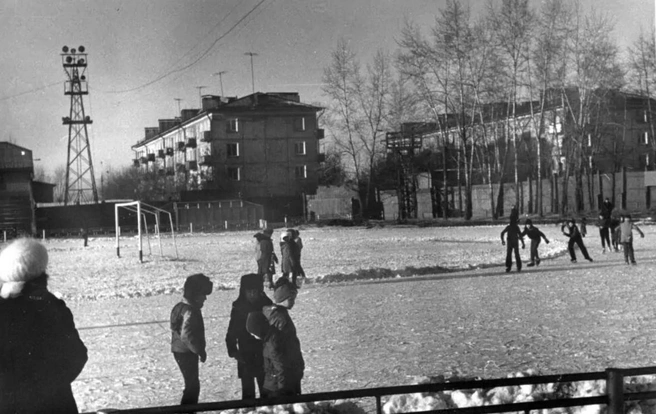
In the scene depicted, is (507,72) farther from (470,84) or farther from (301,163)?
(301,163)

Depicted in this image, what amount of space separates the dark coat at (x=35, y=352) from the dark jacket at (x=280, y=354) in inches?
50.0

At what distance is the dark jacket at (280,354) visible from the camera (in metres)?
3.90

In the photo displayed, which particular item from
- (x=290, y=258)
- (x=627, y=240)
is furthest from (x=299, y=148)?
(x=627, y=240)

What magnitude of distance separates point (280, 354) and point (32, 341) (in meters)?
1.46

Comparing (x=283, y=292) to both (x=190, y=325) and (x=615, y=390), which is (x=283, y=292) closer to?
(x=190, y=325)

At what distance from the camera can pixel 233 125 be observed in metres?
4.34

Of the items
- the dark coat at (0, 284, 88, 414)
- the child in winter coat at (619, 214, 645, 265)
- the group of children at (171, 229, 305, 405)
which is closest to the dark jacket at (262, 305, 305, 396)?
the group of children at (171, 229, 305, 405)

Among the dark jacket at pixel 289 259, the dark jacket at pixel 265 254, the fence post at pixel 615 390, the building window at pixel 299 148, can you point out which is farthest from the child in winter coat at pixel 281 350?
the dark jacket at pixel 289 259

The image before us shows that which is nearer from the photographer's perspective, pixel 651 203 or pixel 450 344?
pixel 450 344

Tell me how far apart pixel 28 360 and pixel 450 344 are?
422cm

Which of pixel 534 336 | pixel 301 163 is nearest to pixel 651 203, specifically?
pixel 534 336

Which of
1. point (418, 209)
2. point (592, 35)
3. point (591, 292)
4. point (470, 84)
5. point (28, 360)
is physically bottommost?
point (591, 292)

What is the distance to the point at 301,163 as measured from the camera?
4.34m

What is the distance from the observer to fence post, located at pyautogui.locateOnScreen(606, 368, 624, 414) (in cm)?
331
